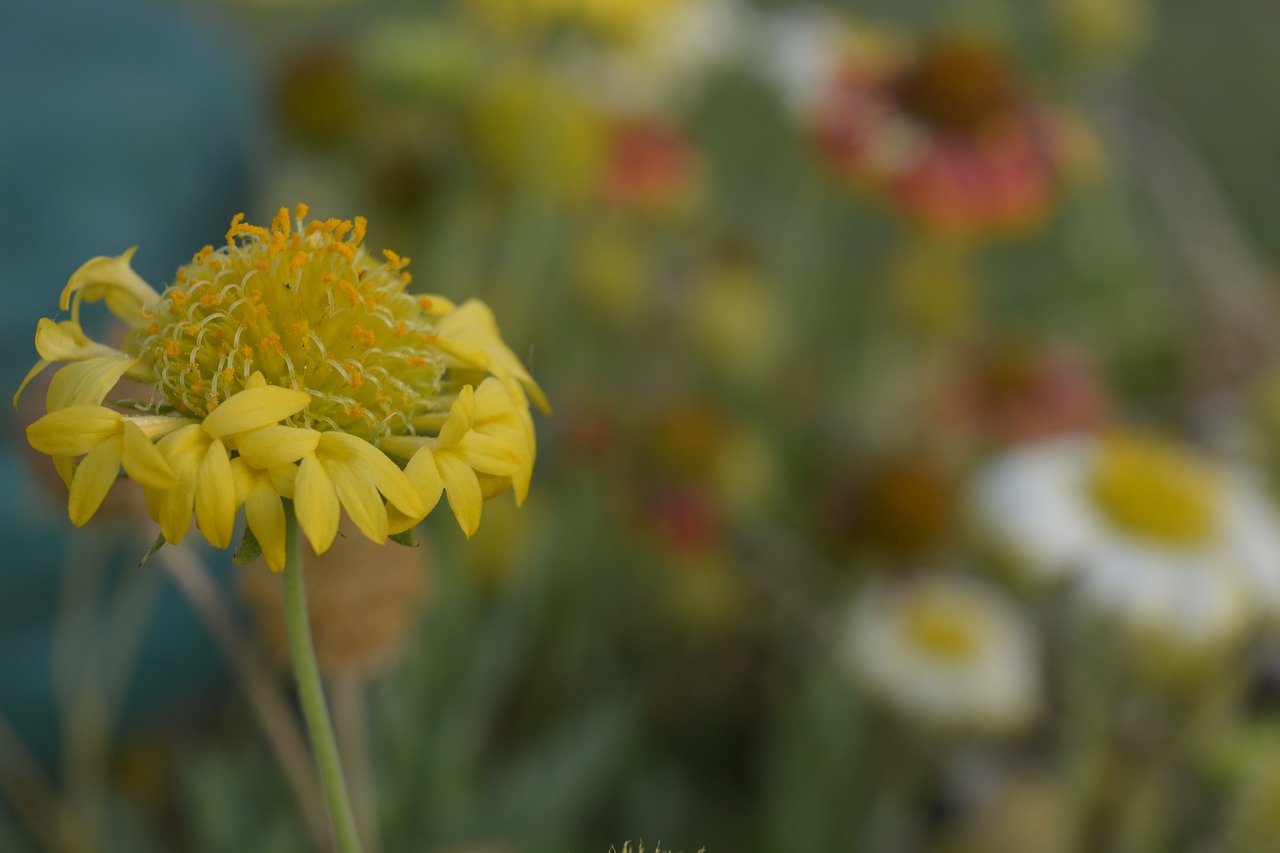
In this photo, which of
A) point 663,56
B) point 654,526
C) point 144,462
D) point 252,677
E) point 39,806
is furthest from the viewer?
point 663,56

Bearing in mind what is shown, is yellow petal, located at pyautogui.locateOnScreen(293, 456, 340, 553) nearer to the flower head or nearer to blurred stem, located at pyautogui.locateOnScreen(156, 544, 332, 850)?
blurred stem, located at pyautogui.locateOnScreen(156, 544, 332, 850)

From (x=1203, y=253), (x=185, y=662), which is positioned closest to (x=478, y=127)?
(x=185, y=662)

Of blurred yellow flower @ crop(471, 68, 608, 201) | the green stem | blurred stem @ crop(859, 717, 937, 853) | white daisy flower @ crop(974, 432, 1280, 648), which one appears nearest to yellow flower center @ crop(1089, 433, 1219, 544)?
white daisy flower @ crop(974, 432, 1280, 648)

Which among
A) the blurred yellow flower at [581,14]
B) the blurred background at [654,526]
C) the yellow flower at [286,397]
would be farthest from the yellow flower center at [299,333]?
the blurred yellow flower at [581,14]

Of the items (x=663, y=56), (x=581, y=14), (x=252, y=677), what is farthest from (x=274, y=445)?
(x=663, y=56)

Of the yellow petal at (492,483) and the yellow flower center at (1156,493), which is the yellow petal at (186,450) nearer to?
the yellow petal at (492,483)

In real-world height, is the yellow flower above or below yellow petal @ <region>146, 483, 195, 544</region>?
above

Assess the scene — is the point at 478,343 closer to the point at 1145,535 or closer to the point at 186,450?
the point at 186,450

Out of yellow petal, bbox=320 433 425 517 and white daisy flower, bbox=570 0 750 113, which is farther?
white daisy flower, bbox=570 0 750 113
